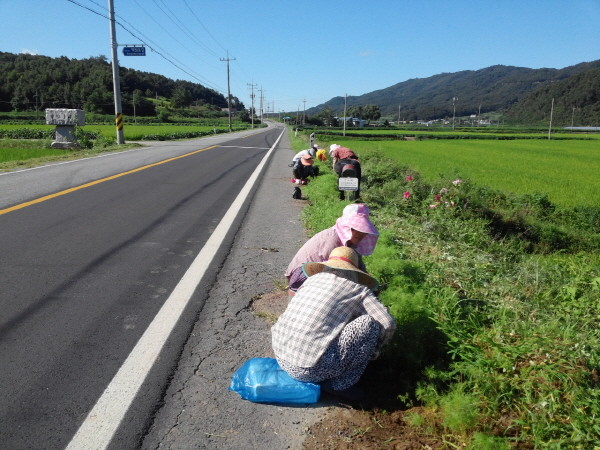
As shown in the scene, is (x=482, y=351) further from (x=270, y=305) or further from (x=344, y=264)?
(x=270, y=305)

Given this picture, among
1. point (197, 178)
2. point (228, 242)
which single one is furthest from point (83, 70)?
point (228, 242)

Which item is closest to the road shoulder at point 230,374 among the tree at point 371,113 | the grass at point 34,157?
the grass at point 34,157

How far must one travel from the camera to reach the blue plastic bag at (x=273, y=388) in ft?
9.59

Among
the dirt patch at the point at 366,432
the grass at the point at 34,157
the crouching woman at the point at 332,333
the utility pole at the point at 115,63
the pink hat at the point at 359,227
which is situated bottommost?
the dirt patch at the point at 366,432

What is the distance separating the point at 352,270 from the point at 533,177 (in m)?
17.3

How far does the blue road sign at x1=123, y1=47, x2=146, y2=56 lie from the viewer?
2473cm

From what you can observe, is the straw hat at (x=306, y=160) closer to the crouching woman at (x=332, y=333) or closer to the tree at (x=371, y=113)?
the crouching woman at (x=332, y=333)

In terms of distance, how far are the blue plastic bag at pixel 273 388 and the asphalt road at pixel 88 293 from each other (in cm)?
26

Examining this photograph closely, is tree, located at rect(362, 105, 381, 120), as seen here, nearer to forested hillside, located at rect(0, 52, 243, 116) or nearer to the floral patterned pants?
forested hillside, located at rect(0, 52, 243, 116)

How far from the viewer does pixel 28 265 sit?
5.02 m

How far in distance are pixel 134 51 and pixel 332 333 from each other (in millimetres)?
25612

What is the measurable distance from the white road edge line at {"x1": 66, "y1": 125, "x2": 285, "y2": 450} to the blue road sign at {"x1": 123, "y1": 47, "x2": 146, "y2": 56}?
74.7 ft

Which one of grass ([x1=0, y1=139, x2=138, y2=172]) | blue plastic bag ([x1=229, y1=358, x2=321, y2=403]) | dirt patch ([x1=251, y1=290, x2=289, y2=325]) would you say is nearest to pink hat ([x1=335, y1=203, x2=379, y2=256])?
dirt patch ([x1=251, y1=290, x2=289, y2=325])

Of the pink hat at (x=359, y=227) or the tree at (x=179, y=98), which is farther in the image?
the tree at (x=179, y=98)
